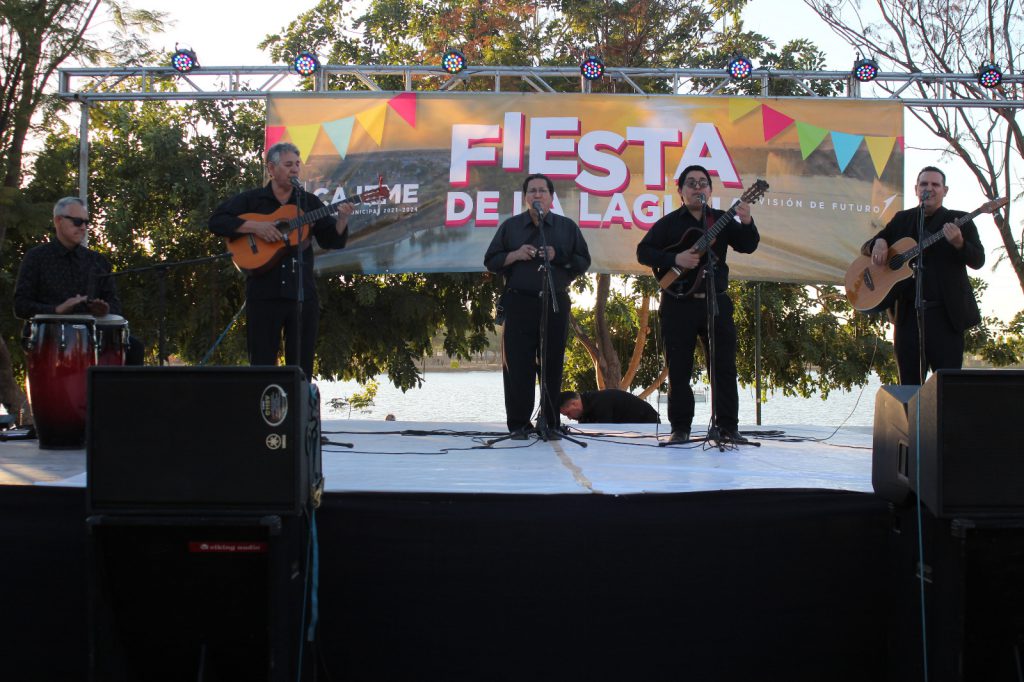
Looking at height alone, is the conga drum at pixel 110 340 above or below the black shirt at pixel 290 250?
below

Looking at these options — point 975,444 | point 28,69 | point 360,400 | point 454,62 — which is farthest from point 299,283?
point 360,400

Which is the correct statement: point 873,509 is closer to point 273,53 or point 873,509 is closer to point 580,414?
point 580,414

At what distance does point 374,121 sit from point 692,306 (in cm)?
328

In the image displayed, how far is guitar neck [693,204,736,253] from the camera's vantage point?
15.0ft

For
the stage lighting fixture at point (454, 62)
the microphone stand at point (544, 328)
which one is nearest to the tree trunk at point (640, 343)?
the stage lighting fixture at point (454, 62)

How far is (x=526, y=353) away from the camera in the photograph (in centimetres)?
511

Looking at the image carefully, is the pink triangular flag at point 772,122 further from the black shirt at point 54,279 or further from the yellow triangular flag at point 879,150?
the black shirt at point 54,279

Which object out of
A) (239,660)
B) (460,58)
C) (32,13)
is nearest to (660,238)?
(460,58)

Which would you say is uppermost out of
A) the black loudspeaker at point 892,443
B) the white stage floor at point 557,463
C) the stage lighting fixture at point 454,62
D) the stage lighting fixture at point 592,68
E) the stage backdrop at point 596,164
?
the stage lighting fixture at point 454,62

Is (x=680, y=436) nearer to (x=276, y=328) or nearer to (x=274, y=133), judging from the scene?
(x=276, y=328)

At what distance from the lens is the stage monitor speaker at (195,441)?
2344mm

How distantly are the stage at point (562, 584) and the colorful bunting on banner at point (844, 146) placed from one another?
4.55 meters

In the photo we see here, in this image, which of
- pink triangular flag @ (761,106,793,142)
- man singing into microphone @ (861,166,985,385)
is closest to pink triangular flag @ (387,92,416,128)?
pink triangular flag @ (761,106,793,142)

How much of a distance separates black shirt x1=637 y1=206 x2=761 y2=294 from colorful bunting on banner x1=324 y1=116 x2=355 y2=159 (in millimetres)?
2965
